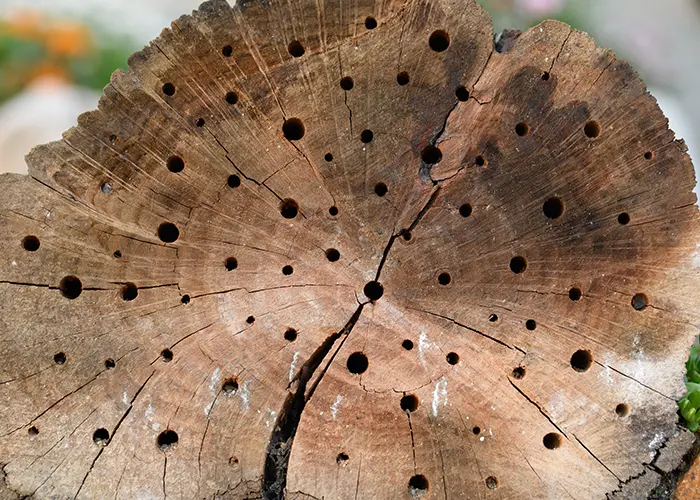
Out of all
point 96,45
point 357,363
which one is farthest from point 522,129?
point 96,45

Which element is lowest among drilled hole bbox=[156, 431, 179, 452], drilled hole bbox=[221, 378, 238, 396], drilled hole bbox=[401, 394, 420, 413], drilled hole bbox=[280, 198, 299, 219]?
drilled hole bbox=[156, 431, 179, 452]

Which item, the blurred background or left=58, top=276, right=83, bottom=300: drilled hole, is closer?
left=58, top=276, right=83, bottom=300: drilled hole

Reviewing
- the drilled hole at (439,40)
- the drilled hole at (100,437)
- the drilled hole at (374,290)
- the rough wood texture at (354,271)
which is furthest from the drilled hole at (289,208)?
the drilled hole at (100,437)

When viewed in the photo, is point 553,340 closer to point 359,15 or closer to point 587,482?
point 587,482

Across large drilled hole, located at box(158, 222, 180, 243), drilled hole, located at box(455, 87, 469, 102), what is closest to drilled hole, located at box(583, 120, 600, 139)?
drilled hole, located at box(455, 87, 469, 102)

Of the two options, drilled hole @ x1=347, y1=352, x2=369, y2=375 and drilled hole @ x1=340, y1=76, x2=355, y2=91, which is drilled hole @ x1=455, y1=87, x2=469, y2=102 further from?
drilled hole @ x1=347, y1=352, x2=369, y2=375

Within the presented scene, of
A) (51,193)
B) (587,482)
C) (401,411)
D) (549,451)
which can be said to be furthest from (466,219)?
(51,193)
